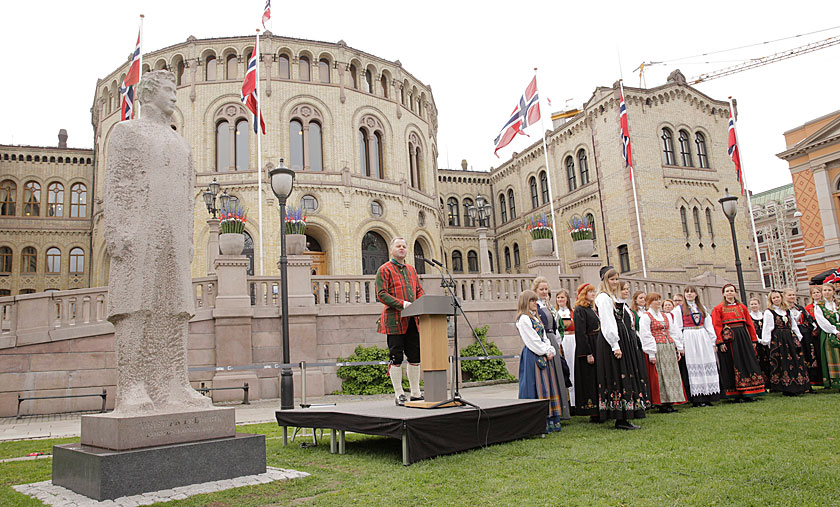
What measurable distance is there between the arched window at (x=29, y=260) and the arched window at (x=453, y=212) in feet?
94.4

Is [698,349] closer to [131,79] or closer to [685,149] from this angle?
[131,79]

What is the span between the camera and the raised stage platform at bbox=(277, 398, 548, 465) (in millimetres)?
6086

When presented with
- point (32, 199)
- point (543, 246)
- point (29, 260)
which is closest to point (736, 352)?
point (543, 246)

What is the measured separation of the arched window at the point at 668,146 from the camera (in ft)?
122

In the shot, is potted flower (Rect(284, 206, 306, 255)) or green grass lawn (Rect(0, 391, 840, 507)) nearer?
green grass lawn (Rect(0, 391, 840, 507))

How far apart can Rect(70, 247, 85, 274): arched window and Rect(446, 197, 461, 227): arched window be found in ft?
85.9

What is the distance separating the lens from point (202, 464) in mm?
5562

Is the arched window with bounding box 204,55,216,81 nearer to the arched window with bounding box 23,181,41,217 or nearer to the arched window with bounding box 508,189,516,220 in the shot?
the arched window with bounding box 23,181,41,217

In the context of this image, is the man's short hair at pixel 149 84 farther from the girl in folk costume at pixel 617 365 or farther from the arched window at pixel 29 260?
the arched window at pixel 29 260

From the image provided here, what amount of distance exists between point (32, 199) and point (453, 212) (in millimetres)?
29483

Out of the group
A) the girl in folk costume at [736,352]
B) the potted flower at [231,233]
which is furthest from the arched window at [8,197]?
the girl in folk costume at [736,352]

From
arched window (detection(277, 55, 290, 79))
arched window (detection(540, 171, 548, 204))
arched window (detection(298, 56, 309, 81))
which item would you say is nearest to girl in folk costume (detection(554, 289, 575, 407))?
arched window (detection(298, 56, 309, 81))

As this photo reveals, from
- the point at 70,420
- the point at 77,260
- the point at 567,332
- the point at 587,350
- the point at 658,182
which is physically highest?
the point at 658,182

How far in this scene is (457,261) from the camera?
48.6m
